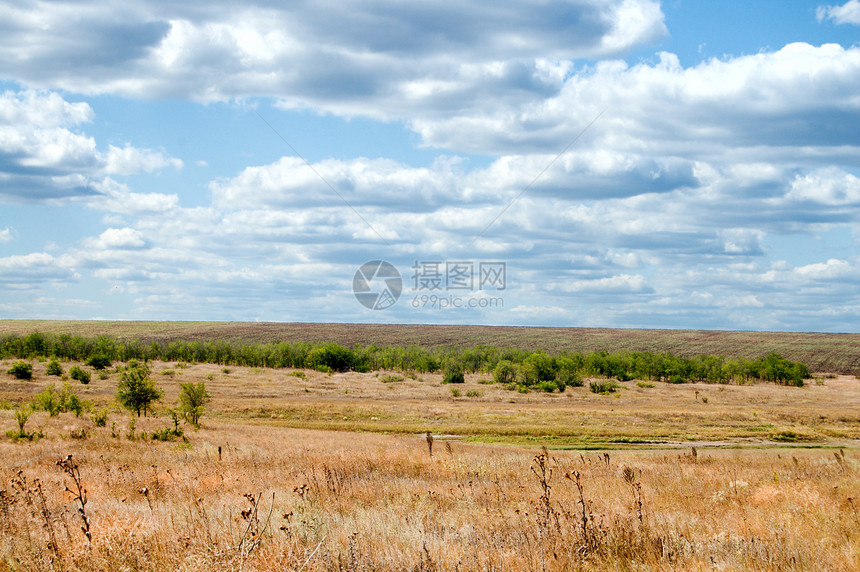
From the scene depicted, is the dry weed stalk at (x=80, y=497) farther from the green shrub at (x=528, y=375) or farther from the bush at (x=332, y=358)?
the bush at (x=332, y=358)

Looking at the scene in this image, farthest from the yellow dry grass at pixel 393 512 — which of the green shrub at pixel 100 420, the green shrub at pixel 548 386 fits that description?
the green shrub at pixel 548 386

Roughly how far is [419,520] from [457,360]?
401ft

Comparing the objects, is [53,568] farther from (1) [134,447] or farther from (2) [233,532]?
(1) [134,447]

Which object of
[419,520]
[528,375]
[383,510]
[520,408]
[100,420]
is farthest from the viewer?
[528,375]

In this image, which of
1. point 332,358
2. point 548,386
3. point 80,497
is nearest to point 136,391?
point 80,497

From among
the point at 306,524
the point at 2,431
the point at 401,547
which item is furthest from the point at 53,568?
the point at 2,431

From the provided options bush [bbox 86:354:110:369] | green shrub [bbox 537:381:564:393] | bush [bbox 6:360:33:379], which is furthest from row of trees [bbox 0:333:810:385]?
bush [bbox 6:360:33:379]

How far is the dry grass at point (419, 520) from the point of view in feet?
23.8

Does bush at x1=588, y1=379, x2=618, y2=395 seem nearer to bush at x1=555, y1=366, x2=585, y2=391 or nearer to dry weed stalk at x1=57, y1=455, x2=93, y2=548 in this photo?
bush at x1=555, y1=366, x2=585, y2=391

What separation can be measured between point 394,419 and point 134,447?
3892cm

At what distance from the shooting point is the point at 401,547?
787cm

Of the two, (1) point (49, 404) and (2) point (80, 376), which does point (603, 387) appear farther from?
(2) point (80, 376)

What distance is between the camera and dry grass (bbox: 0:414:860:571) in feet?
23.8

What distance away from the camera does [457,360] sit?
130750mm
